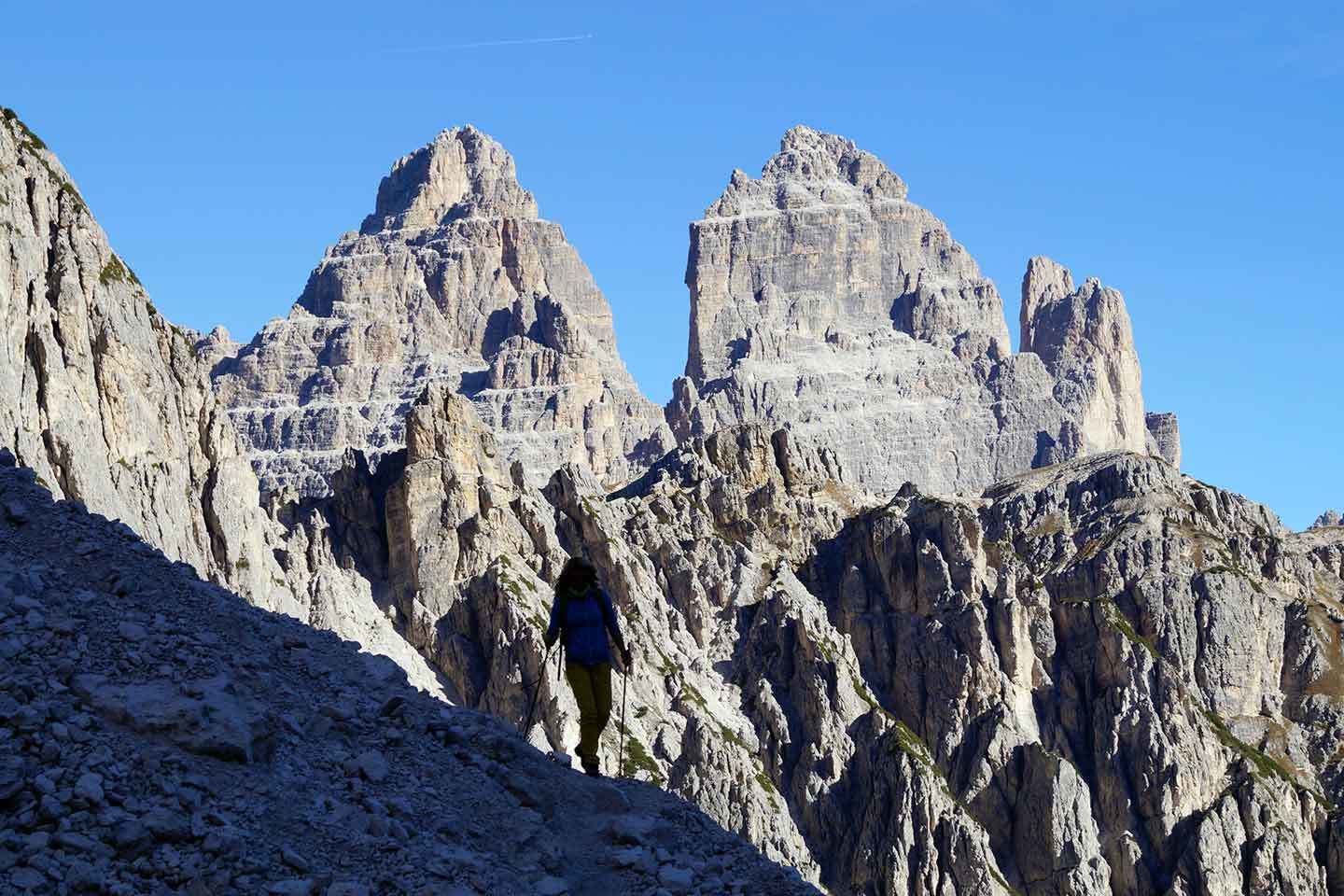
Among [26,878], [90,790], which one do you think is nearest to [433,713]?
[90,790]

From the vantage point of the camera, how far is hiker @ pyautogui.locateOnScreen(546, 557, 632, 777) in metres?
31.4

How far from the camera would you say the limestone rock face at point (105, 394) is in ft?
355

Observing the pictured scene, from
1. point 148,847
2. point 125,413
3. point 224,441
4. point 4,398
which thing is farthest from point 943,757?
point 148,847

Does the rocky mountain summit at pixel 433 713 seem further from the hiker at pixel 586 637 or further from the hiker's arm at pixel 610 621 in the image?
the hiker's arm at pixel 610 621

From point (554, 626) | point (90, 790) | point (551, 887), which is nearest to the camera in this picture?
point (90, 790)

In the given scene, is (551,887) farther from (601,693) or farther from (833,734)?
(833,734)

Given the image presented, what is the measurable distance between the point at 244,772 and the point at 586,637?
9.28 m

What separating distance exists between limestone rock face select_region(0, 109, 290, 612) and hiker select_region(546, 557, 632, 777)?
2645 inches

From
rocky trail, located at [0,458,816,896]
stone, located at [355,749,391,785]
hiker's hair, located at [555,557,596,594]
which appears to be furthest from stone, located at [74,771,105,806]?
hiker's hair, located at [555,557,596,594]

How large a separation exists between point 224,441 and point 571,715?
111ft

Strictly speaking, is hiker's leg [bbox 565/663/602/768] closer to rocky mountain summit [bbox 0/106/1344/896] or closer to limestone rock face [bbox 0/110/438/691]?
rocky mountain summit [bbox 0/106/1344/896]

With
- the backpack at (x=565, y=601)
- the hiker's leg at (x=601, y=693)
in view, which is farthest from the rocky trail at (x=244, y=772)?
the backpack at (x=565, y=601)

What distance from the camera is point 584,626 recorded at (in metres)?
31.9

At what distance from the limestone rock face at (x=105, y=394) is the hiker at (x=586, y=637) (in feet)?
220
